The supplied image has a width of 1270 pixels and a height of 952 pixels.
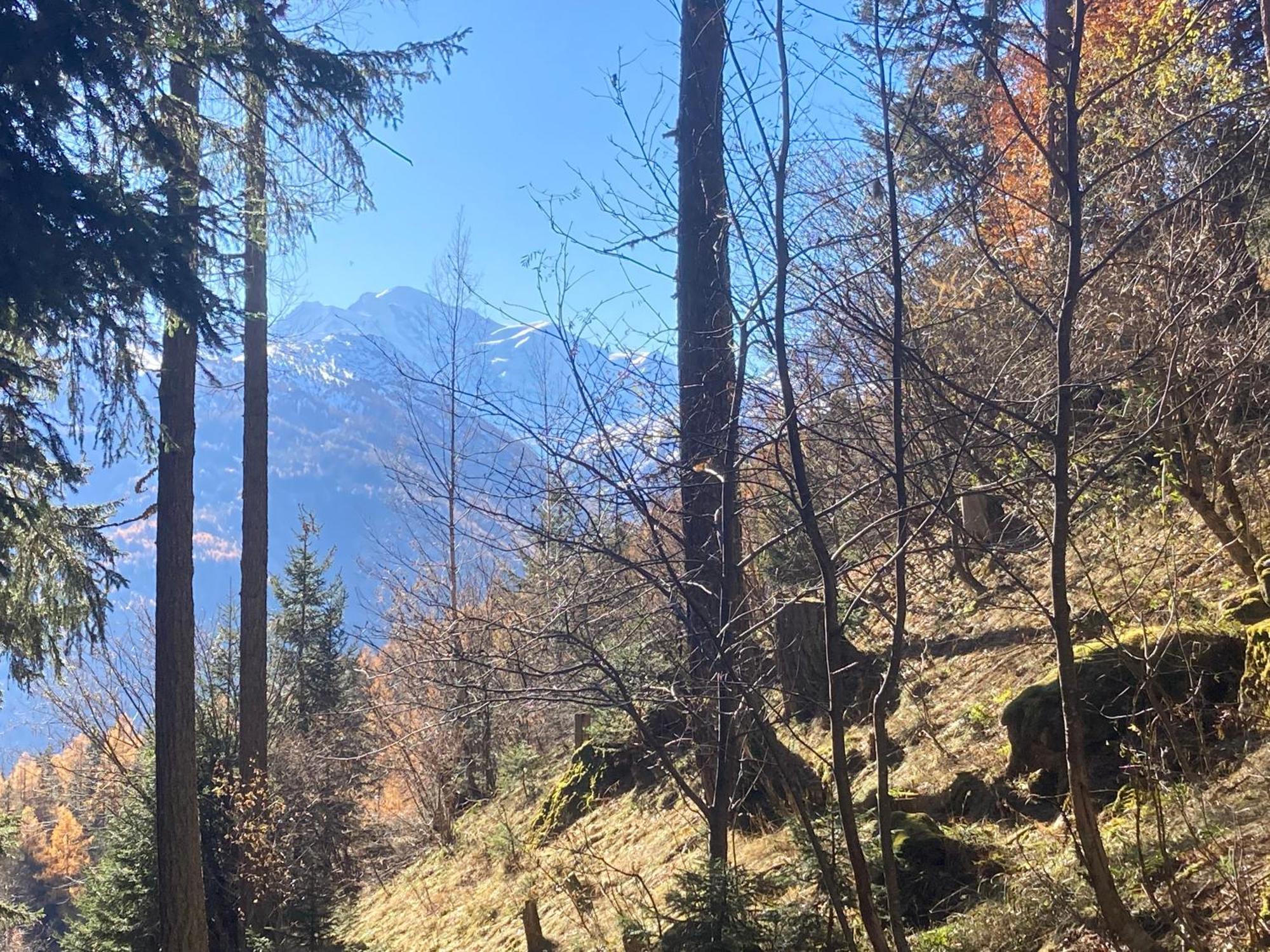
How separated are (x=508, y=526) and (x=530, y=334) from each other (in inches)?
38.1

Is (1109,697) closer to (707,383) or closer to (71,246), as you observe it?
(707,383)

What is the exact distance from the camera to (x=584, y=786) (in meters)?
10.2

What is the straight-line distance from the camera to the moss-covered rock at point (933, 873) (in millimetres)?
3912

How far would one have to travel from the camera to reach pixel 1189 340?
13.5 feet

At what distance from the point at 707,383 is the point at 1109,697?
8.50 feet

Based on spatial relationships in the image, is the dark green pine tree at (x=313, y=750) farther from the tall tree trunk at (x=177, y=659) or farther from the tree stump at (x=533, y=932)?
the tree stump at (x=533, y=932)

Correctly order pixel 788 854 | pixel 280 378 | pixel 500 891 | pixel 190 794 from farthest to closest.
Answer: pixel 280 378, pixel 500 891, pixel 190 794, pixel 788 854

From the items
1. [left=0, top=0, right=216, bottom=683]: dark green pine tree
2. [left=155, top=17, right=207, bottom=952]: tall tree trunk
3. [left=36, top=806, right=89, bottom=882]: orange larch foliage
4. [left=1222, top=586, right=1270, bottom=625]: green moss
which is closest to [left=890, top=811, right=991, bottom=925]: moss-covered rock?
[left=1222, top=586, right=1270, bottom=625]: green moss

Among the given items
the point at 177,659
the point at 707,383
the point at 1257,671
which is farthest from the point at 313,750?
the point at 1257,671

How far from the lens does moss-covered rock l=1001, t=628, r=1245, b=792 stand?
434 centimetres

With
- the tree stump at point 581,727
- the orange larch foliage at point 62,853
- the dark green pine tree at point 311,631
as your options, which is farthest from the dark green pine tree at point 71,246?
the orange larch foliage at point 62,853

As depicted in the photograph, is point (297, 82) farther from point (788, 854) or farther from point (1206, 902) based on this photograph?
point (1206, 902)

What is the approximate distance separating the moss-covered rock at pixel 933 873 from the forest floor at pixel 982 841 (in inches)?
3.5

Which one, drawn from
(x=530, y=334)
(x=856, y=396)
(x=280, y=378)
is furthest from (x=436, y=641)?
(x=280, y=378)
